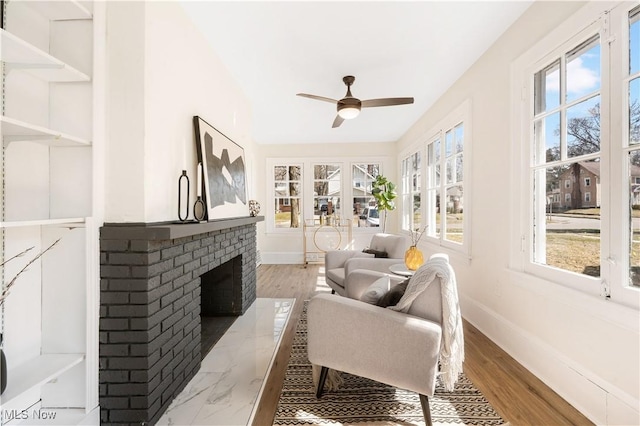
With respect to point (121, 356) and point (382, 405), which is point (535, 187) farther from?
point (121, 356)

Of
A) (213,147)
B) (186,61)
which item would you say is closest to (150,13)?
(186,61)

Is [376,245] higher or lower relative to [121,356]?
higher

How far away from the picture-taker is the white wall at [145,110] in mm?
1618

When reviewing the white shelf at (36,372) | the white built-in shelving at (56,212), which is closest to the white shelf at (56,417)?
the white built-in shelving at (56,212)

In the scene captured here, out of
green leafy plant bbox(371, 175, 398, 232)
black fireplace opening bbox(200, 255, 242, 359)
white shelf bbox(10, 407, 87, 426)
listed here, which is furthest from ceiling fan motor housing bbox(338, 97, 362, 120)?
white shelf bbox(10, 407, 87, 426)

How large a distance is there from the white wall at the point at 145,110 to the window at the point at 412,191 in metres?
3.88

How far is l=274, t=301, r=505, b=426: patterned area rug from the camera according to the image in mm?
1619

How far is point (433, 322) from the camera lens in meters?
1.52

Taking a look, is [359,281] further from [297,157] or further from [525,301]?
[297,157]

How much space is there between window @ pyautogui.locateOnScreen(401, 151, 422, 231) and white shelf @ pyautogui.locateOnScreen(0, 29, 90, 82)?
174 inches

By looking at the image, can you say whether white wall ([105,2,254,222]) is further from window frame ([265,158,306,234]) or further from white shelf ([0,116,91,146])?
window frame ([265,158,306,234])

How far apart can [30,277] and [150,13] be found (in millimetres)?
1586

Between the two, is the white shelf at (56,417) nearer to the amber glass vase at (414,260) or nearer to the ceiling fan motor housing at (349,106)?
the amber glass vase at (414,260)

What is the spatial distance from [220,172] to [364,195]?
14.3 ft
